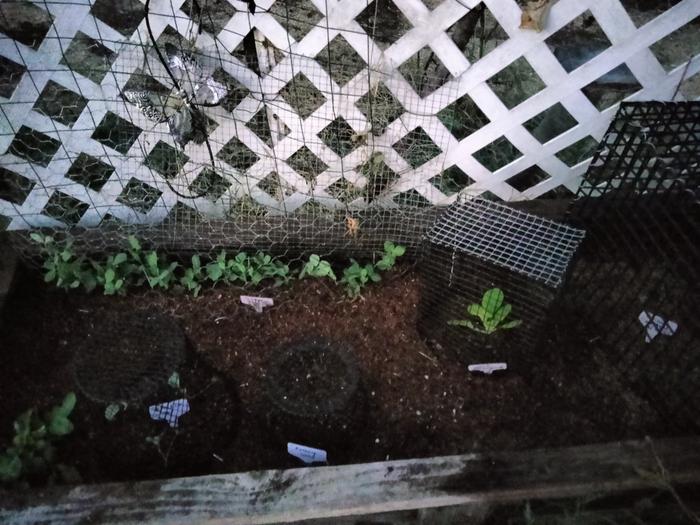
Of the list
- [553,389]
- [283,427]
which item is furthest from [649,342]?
[283,427]

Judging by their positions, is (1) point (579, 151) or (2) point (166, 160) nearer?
(2) point (166, 160)

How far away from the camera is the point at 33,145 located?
2.37m

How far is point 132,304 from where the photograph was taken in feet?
7.16

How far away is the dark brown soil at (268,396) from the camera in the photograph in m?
1.77

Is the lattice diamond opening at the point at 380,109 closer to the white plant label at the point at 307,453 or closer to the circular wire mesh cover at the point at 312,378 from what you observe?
the circular wire mesh cover at the point at 312,378

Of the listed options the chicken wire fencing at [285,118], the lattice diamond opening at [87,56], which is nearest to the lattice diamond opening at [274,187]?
the chicken wire fencing at [285,118]

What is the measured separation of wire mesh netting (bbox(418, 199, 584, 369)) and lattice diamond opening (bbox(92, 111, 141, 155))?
120 cm

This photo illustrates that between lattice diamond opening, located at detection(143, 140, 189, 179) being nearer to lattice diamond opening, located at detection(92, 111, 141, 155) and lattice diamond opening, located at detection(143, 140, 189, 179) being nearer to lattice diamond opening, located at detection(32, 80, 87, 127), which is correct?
lattice diamond opening, located at detection(92, 111, 141, 155)

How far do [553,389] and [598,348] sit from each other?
265mm

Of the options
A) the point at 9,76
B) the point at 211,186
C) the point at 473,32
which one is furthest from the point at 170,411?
the point at 473,32

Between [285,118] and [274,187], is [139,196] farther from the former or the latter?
[285,118]

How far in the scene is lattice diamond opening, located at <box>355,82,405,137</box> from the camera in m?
2.07

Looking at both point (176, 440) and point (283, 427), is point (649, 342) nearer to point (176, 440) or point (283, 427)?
point (283, 427)

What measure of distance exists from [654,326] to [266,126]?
1610 millimetres
